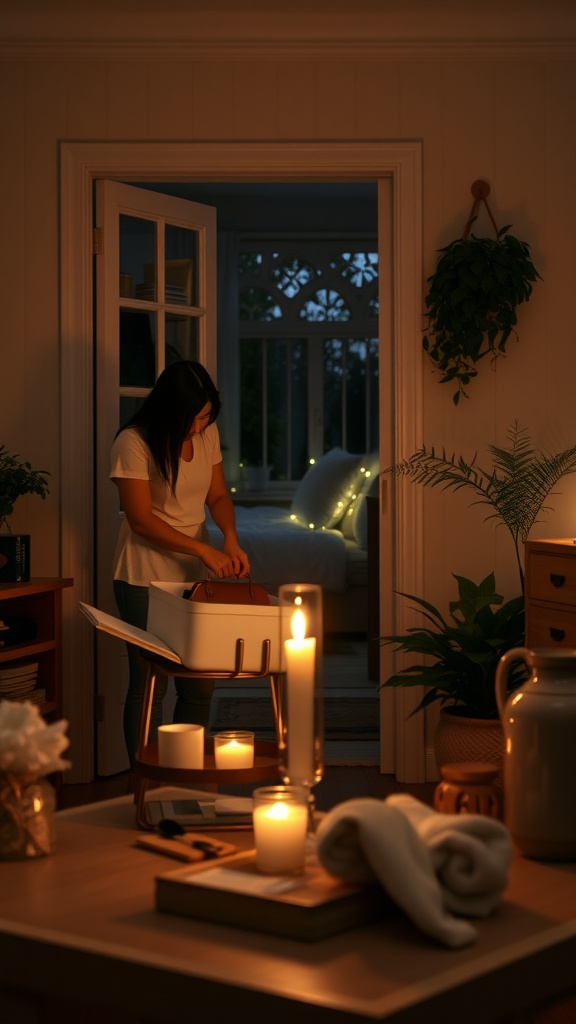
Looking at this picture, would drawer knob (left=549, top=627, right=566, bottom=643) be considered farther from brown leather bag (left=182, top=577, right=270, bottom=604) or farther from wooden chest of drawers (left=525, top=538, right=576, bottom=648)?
brown leather bag (left=182, top=577, right=270, bottom=604)

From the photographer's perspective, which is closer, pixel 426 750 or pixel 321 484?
pixel 426 750

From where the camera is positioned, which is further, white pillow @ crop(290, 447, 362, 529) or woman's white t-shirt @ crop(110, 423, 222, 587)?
white pillow @ crop(290, 447, 362, 529)

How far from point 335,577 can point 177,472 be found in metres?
3.62

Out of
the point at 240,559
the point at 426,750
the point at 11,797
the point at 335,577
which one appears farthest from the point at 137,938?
the point at 335,577

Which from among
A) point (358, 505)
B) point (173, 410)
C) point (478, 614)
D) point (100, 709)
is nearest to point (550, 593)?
point (478, 614)

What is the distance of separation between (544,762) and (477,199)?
300 centimetres

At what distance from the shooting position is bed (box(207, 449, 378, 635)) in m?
6.98

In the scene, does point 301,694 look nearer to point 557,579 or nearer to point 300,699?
point 300,699

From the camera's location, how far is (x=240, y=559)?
326cm

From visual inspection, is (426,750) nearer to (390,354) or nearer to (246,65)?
(390,354)

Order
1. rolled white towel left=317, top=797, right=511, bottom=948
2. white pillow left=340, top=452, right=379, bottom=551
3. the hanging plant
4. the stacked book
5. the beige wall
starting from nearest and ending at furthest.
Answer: rolled white towel left=317, top=797, right=511, bottom=948 → the stacked book → the hanging plant → the beige wall → white pillow left=340, top=452, right=379, bottom=551

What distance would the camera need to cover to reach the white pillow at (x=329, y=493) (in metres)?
7.70

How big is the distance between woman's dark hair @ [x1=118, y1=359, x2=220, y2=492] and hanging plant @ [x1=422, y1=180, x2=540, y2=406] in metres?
1.10

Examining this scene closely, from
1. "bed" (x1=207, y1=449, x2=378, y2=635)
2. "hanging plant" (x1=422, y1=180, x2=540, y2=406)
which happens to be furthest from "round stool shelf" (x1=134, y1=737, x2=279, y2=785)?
"bed" (x1=207, y1=449, x2=378, y2=635)
